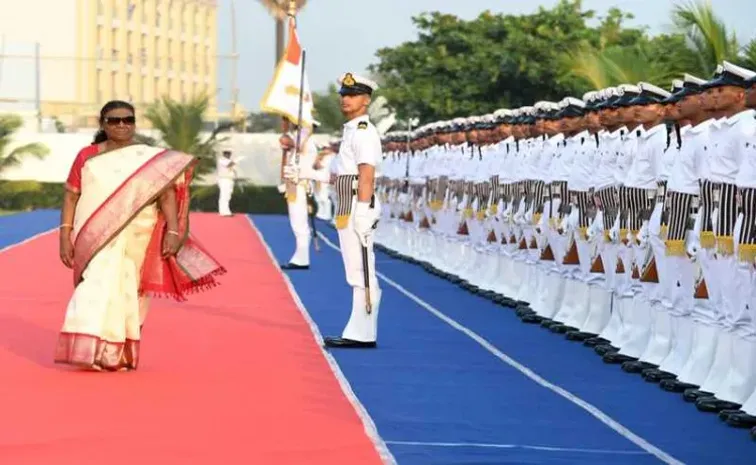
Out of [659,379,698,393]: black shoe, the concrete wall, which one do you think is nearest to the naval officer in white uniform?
[659,379,698,393]: black shoe

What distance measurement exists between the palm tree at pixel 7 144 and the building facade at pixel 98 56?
9347 mm

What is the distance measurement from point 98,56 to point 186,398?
69136 mm

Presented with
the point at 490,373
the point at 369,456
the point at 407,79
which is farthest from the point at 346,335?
the point at 407,79

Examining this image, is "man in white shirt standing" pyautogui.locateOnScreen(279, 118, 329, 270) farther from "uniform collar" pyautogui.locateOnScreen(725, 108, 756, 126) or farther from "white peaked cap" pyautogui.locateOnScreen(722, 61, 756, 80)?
"uniform collar" pyautogui.locateOnScreen(725, 108, 756, 126)

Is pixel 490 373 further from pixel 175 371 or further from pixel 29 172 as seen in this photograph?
pixel 29 172

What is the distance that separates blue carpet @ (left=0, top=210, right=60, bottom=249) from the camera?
121ft

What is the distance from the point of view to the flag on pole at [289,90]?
28.2 metres

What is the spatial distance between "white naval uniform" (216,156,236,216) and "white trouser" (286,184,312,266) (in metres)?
27.2

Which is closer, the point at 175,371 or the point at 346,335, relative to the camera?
the point at 175,371

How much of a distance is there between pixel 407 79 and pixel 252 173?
51.5 ft

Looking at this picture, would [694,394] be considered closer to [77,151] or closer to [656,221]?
[656,221]

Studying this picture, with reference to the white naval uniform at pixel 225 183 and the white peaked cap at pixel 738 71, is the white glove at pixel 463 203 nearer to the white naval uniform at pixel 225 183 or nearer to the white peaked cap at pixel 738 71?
the white peaked cap at pixel 738 71

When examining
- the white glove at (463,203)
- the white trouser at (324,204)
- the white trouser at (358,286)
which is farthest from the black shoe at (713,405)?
the white trouser at (324,204)

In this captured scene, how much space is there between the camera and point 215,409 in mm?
12141
